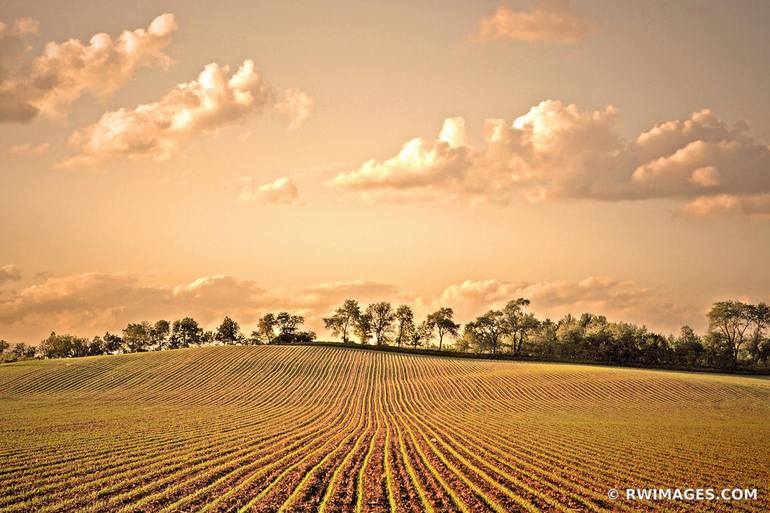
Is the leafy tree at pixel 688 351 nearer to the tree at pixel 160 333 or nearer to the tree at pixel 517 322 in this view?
the tree at pixel 517 322

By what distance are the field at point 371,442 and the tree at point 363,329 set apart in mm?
58554

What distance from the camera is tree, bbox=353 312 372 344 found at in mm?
124500

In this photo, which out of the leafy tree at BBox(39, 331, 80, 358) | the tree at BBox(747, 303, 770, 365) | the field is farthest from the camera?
the leafy tree at BBox(39, 331, 80, 358)

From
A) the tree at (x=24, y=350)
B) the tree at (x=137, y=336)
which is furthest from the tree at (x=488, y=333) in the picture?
the tree at (x=24, y=350)

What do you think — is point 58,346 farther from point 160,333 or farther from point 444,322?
point 444,322

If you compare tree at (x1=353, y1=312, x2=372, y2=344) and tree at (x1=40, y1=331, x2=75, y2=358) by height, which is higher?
tree at (x1=353, y1=312, x2=372, y2=344)

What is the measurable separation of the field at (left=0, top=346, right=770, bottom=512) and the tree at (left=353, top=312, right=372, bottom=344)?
58.6m

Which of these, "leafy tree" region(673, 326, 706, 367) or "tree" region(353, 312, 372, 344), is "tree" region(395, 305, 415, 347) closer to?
"tree" region(353, 312, 372, 344)

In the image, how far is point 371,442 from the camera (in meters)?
27.0

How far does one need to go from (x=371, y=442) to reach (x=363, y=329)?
9816 cm

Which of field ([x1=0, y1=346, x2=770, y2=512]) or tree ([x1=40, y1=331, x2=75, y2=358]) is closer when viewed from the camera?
field ([x1=0, y1=346, x2=770, y2=512])

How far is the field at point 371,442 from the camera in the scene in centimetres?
1639

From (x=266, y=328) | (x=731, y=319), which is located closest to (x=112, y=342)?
(x=266, y=328)

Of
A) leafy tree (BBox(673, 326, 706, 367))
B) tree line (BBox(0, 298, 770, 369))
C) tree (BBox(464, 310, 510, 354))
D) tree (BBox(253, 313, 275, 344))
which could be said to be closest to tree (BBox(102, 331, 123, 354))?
tree line (BBox(0, 298, 770, 369))
